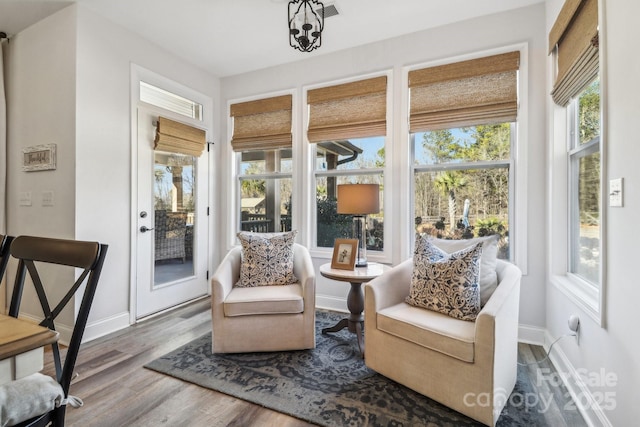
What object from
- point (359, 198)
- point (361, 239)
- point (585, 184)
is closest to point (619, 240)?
point (585, 184)

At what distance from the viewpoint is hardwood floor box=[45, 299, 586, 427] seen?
162 centimetres

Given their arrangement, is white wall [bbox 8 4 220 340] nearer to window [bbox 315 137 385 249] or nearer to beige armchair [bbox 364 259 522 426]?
window [bbox 315 137 385 249]

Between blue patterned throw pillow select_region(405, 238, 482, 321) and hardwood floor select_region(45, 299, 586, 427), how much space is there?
0.66 meters

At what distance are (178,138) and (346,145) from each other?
1729mm

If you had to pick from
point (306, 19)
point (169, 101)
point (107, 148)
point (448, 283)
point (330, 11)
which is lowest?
point (448, 283)

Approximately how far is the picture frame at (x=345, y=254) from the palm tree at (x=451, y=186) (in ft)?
3.18

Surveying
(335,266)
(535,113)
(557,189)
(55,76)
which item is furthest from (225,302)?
(535,113)

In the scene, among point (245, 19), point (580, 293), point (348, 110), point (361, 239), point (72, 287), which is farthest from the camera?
point (348, 110)

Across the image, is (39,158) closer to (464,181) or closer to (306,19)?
(306,19)

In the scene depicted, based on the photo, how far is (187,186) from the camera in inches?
137

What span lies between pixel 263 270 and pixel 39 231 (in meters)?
1.95

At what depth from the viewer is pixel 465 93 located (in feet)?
8.85

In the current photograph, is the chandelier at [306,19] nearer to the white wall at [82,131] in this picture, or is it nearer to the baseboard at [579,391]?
the white wall at [82,131]

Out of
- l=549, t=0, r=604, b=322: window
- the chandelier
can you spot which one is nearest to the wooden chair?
the chandelier
